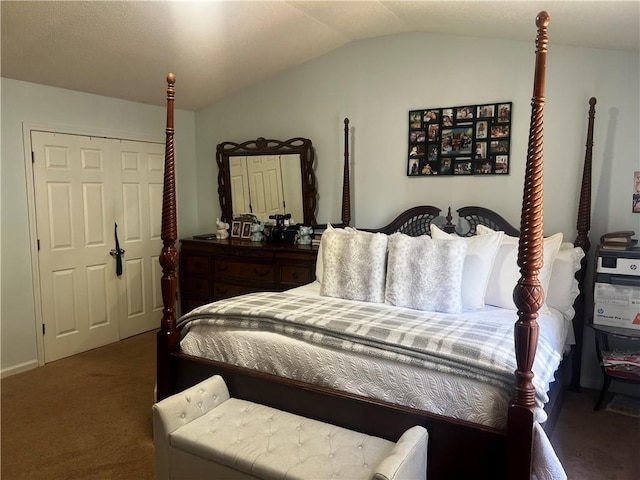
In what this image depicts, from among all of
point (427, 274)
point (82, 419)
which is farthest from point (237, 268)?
point (427, 274)

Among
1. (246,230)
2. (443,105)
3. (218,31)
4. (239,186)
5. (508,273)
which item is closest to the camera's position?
(508,273)

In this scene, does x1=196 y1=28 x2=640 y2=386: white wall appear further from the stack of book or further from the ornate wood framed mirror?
the stack of book

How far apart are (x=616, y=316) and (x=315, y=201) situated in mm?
2571

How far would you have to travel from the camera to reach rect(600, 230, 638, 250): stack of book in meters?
2.93

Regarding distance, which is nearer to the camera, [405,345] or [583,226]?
[405,345]

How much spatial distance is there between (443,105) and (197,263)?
2.70m

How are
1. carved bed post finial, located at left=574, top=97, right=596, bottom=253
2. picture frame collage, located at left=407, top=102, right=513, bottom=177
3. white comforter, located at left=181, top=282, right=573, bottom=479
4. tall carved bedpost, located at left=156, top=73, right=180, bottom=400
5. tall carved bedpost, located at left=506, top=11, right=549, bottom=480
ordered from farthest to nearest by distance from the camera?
picture frame collage, located at left=407, top=102, right=513, bottom=177 → carved bed post finial, located at left=574, top=97, right=596, bottom=253 → tall carved bedpost, located at left=156, top=73, right=180, bottom=400 → white comforter, located at left=181, top=282, right=573, bottom=479 → tall carved bedpost, located at left=506, top=11, right=549, bottom=480

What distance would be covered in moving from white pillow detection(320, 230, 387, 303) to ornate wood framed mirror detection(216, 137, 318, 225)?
1.42 meters

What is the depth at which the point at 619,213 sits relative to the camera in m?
3.21

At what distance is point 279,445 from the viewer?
6.40 feet

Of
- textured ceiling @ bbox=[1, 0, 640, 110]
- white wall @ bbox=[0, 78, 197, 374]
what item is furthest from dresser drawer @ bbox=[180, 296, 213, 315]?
textured ceiling @ bbox=[1, 0, 640, 110]

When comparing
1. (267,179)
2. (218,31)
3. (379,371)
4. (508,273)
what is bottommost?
(379,371)

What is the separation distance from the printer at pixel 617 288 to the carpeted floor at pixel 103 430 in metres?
0.64

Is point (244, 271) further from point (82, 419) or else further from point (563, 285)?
point (563, 285)
